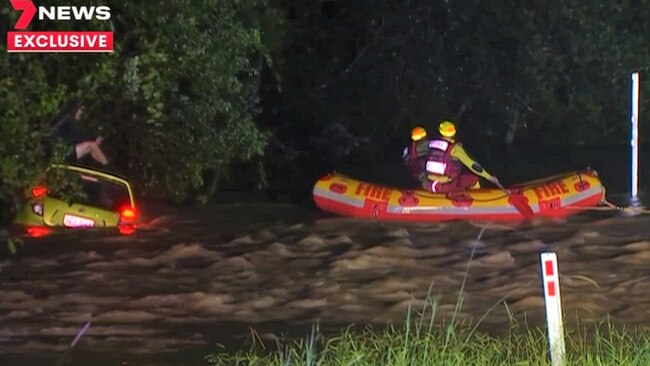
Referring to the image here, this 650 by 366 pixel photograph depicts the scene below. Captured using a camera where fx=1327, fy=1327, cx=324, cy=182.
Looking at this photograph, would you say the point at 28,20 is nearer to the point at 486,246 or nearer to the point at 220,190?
the point at 486,246

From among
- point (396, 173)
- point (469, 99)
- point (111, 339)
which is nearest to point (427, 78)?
point (469, 99)

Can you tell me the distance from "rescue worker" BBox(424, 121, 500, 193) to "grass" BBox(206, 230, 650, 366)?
532cm

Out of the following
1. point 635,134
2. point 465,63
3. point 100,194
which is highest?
point 465,63

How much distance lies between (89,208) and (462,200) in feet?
13.8

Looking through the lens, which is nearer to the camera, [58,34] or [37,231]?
[58,34]

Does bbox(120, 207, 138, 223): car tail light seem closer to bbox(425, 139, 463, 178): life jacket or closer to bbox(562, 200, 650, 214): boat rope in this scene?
bbox(425, 139, 463, 178): life jacket

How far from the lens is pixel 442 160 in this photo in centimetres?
1530

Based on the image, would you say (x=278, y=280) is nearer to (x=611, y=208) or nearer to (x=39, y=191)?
(x=39, y=191)

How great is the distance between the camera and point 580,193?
51.2ft

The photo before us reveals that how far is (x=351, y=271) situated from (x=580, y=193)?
14.5 feet

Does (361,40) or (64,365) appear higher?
(361,40)

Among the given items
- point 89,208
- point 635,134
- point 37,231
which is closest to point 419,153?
point 635,134

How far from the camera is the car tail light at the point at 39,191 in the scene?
13.0 m

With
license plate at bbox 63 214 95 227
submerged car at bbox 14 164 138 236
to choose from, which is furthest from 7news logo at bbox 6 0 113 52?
license plate at bbox 63 214 95 227
